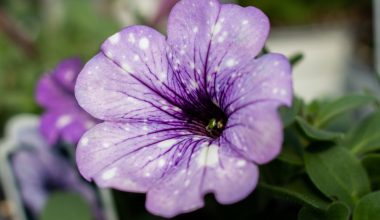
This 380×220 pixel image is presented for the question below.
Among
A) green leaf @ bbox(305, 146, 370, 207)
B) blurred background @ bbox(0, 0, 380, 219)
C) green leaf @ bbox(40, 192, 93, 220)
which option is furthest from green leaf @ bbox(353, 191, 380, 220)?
blurred background @ bbox(0, 0, 380, 219)

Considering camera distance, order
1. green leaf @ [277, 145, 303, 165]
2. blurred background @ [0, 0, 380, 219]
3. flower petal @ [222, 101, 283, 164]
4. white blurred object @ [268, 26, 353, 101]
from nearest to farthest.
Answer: flower petal @ [222, 101, 283, 164] < green leaf @ [277, 145, 303, 165] < blurred background @ [0, 0, 380, 219] < white blurred object @ [268, 26, 353, 101]

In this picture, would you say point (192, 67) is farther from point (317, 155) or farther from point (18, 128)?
point (18, 128)

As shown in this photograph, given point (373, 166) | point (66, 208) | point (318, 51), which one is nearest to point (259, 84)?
point (373, 166)

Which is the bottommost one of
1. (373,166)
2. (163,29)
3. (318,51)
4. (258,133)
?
(318,51)

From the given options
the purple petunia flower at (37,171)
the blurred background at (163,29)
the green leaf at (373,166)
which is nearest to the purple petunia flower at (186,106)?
the green leaf at (373,166)

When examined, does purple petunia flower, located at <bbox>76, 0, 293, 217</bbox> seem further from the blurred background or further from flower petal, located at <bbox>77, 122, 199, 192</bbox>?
the blurred background

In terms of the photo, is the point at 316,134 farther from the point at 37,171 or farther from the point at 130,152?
the point at 37,171

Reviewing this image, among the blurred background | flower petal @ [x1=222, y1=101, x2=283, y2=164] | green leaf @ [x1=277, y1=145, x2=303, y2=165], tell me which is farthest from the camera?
the blurred background
